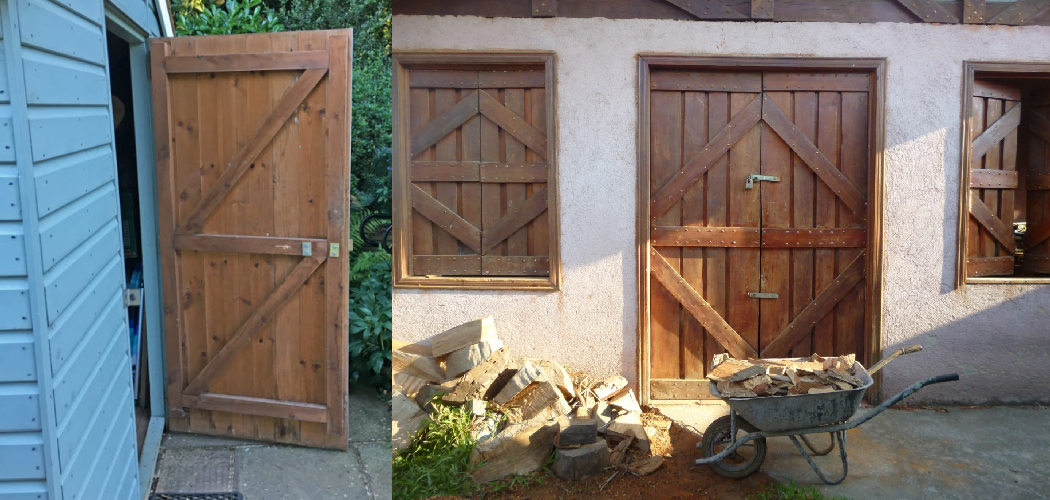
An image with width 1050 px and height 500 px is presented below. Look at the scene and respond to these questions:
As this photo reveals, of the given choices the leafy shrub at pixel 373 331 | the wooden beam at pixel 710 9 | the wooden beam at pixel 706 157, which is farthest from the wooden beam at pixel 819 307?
the leafy shrub at pixel 373 331

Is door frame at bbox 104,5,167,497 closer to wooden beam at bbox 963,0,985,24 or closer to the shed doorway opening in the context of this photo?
the shed doorway opening

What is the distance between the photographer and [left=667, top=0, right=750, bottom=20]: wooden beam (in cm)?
529

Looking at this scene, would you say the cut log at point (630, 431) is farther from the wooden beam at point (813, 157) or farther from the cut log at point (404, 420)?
the wooden beam at point (813, 157)

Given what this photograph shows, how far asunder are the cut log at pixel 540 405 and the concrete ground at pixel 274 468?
2.68ft

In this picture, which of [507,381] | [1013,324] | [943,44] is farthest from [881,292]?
[507,381]

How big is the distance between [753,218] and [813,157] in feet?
1.87

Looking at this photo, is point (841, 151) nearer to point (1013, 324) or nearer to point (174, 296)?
point (1013, 324)

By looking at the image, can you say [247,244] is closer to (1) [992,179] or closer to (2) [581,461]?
(2) [581,461]

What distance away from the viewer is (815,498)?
4324 millimetres

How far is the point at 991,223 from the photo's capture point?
5.84m

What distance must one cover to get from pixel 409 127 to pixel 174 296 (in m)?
1.77

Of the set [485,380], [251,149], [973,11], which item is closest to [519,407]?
[485,380]

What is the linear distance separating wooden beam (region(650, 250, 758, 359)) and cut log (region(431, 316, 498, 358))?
1.20 meters

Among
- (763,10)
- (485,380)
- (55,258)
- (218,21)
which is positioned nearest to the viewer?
(55,258)
